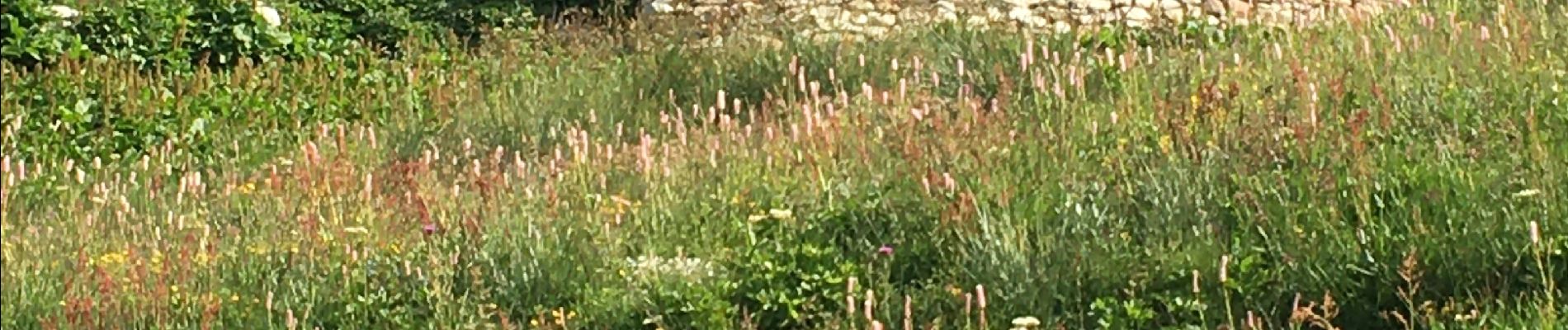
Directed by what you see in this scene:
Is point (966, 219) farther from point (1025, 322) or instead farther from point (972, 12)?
point (972, 12)

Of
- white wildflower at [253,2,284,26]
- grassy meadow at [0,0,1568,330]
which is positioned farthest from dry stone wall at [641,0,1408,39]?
grassy meadow at [0,0,1568,330]

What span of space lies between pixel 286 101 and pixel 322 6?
2.28m

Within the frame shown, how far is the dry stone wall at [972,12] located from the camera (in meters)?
10.9

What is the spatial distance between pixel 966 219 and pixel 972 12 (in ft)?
23.0

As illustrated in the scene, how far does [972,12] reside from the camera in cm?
1114

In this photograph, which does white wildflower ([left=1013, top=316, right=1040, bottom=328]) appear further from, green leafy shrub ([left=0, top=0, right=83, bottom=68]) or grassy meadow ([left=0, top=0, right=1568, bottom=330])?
green leafy shrub ([left=0, top=0, right=83, bottom=68])

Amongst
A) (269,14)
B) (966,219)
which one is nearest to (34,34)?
(269,14)

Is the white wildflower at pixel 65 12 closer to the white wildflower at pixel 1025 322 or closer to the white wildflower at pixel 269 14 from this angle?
the white wildflower at pixel 269 14

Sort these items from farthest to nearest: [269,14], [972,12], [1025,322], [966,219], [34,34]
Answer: [269,14] < [972,12] < [34,34] < [966,219] < [1025,322]

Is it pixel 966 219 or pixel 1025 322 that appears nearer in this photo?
pixel 1025 322

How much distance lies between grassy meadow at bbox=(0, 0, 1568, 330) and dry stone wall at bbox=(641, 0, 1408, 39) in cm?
379

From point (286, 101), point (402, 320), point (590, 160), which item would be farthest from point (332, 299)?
point (286, 101)

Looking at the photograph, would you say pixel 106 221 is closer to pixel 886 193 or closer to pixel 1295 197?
pixel 886 193

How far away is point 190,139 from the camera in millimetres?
9164
